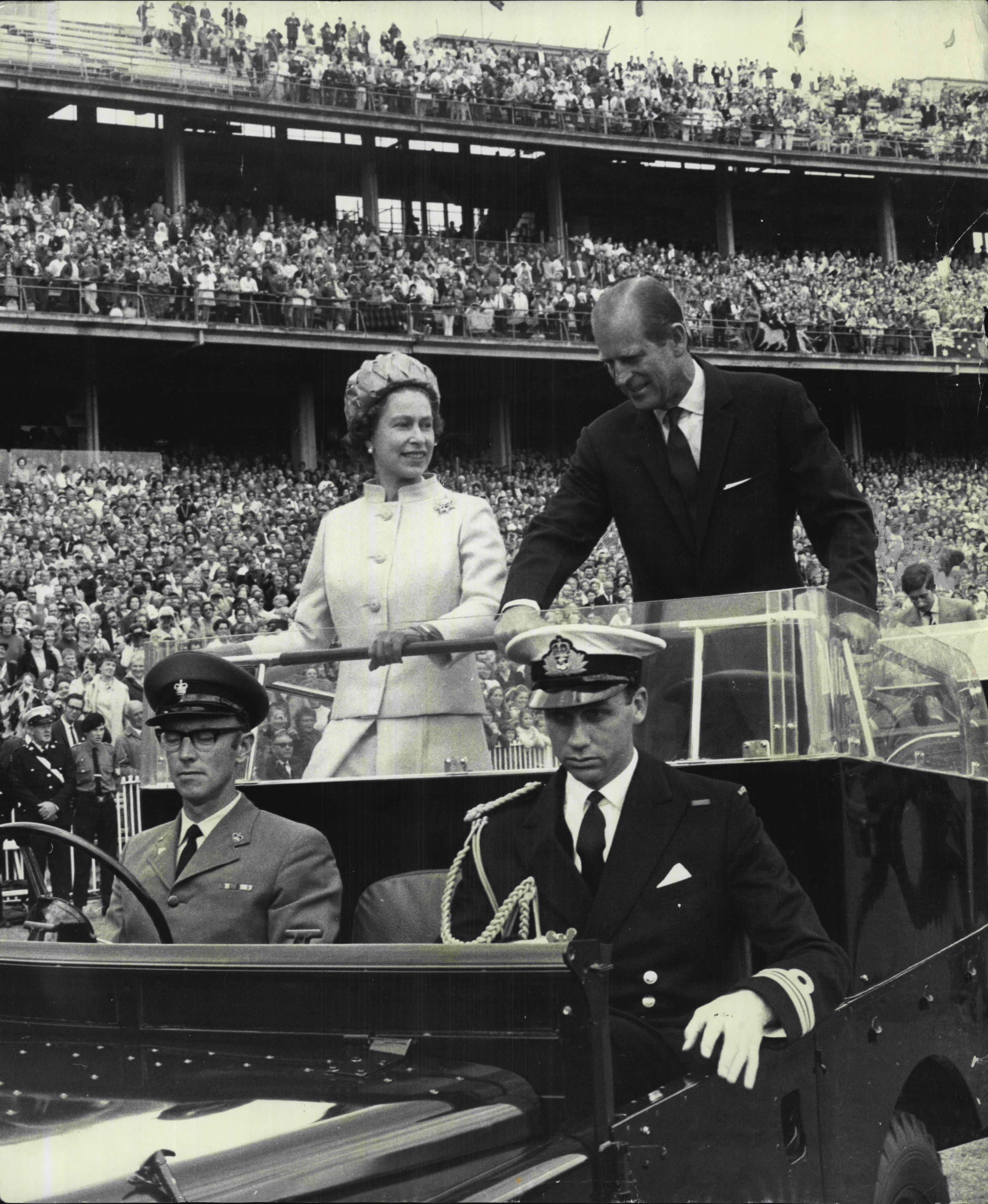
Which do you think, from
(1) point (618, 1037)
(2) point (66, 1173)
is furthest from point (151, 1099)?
(1) point (618, 1037)

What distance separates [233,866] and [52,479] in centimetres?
2326

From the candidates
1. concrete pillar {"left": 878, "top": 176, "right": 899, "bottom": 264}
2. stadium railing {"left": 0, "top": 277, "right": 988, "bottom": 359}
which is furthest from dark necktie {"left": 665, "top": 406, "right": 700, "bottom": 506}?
concrete pillar {"left": 878, "top": 176, "right": 899, "bottom": 264}

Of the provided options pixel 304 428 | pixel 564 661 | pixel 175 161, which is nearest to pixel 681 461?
pixel 564 661

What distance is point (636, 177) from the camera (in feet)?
132

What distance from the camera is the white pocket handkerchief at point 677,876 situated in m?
2.71

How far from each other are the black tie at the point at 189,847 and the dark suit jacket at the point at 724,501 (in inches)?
35.0

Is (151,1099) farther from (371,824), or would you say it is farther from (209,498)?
(209,498)

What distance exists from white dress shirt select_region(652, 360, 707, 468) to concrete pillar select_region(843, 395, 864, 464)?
33984 mm

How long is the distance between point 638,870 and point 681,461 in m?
1.43

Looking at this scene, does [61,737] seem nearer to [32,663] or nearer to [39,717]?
[39,717]

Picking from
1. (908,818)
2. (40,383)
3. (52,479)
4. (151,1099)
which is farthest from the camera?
(40,383)

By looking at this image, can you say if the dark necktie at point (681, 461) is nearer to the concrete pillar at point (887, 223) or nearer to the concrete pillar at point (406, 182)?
the concrete pillar at point (406, 182)

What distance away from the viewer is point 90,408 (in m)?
31.9

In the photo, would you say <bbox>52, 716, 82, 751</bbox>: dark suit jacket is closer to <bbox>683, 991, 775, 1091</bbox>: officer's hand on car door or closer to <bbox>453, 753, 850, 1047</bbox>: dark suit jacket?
<bbox>453, 753, 850, 1047</bbox>: dark suit jacket
